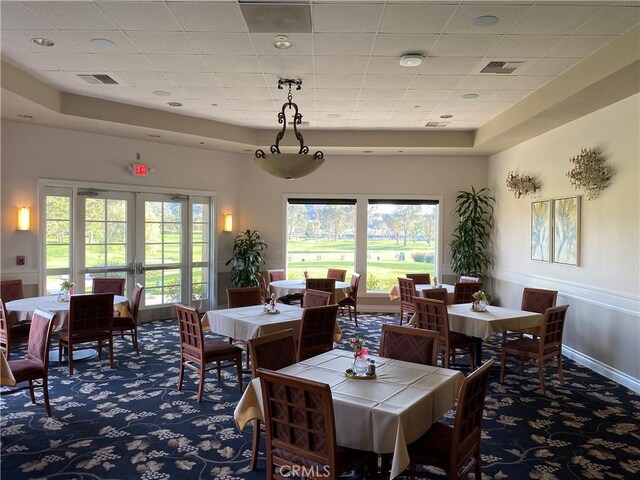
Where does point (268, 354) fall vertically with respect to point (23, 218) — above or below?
below

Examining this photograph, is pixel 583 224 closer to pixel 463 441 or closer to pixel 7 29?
pixel 463 441

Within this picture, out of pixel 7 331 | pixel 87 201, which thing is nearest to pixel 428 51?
pixel 7 331

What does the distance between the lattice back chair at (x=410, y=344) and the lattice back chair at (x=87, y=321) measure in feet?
12.1

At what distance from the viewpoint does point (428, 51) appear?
481 centimetres

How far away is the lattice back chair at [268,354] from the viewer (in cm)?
329

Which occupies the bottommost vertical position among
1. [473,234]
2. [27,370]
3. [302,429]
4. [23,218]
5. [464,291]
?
[27,370]

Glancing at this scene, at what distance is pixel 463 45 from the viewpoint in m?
4.63

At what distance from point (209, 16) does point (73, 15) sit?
1228 millimetres

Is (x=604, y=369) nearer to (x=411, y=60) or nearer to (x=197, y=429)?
(x=411, y=60)

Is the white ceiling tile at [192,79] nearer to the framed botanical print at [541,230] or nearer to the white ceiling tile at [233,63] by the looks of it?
the white ceiling tile at [233,63]

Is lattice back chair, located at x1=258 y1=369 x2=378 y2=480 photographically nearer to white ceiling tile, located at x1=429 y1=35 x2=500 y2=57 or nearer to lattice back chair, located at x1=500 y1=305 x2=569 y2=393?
lattice back chair, located at x1=500 y1=305 x2=569 y2=393

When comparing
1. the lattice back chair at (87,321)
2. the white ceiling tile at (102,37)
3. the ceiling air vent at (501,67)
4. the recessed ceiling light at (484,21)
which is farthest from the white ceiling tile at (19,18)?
the ceiling air vent at (501,67)

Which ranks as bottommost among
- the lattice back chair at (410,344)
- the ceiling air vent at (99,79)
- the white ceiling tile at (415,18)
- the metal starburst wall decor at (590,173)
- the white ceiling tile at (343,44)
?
A: the lattice back chair at (410,344)

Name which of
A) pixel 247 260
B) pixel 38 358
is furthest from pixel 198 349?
pixel 247 260
